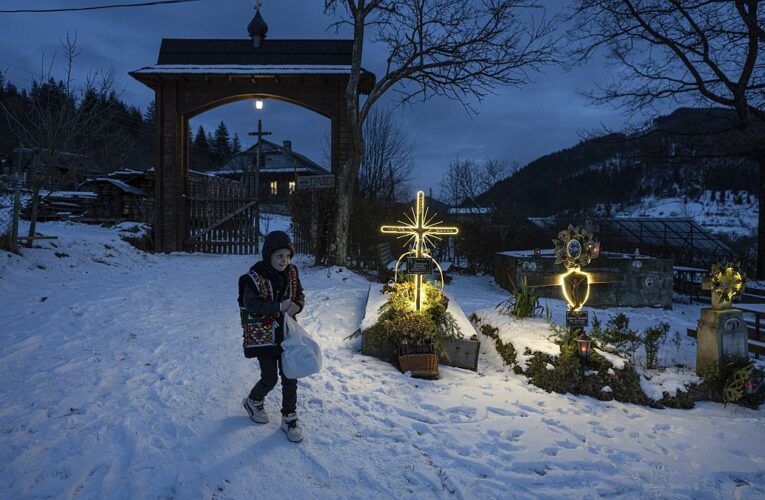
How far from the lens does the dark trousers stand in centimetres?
343

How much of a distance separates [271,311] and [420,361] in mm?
2303

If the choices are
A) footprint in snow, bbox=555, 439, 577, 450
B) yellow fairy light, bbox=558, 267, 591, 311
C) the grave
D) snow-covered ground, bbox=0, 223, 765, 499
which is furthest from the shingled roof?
footprint in snow, bbox=555, 439, 577, 450

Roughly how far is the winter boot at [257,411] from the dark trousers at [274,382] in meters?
0.05

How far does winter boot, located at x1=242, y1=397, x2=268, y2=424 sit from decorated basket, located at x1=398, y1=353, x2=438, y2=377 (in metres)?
1.96

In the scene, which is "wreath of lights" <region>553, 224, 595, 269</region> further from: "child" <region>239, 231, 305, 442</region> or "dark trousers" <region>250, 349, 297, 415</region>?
"dark trousers" <region>250, 349, 297, 415</region>

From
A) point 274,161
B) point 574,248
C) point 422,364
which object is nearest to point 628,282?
point 574,248

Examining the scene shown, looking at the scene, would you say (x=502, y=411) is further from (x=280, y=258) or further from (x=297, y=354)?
(x=280, y=258)

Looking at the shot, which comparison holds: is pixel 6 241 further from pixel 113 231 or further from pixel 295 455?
pixel 295 455

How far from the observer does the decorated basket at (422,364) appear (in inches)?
197

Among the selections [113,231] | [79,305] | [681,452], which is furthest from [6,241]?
[681,452]

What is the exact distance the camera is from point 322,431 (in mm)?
3584

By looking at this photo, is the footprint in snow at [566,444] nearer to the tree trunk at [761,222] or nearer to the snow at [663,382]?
the snow at [663,382]

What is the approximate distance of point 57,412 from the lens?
3.63 m

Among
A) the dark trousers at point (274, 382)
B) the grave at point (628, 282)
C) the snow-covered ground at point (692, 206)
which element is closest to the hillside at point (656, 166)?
the snow-covered ground at point (692, 206)
